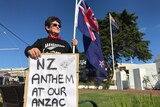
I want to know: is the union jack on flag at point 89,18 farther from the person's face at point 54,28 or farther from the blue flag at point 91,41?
the person's face at point 54,28

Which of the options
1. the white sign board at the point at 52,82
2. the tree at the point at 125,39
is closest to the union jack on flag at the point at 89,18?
the white sign board at the point at 52,82

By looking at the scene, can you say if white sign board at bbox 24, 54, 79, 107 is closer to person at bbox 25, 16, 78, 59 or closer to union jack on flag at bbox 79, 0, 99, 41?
person at bbox 25, 16, 78, 59

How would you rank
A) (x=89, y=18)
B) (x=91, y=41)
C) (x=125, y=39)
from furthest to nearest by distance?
1. (x=125, y=39)
2. (x=89, y=18)
3. (x=91, y=41)

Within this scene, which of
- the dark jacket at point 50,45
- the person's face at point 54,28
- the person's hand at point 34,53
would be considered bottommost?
the person's hand at point 34,53

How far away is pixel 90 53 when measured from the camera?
7.25 meters

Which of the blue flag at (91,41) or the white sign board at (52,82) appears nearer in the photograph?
the white sign board at (52,82)

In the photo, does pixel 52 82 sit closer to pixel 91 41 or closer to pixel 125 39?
pixel 91 41

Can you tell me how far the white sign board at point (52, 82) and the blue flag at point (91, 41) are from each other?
3308 millimetres

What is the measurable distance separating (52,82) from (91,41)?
12.5ft

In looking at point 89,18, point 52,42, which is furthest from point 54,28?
point 89,18

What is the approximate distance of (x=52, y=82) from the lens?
3637mm

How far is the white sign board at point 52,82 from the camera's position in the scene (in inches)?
140

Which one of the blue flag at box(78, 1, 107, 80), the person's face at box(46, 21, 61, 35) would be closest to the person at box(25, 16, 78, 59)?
the person's face at box(46, 21, 61, 35)

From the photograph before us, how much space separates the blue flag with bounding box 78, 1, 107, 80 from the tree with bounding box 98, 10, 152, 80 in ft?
110
